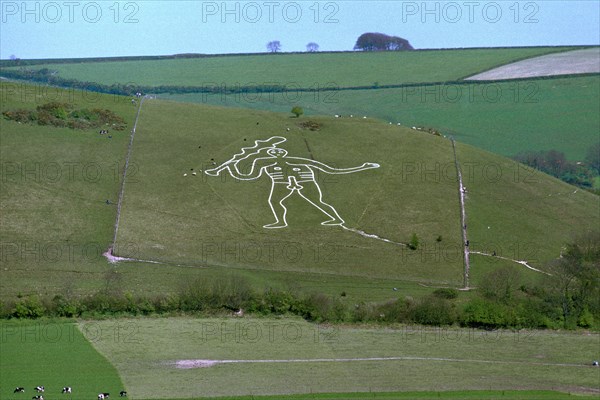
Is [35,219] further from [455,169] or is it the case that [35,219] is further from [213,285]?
[455,169]

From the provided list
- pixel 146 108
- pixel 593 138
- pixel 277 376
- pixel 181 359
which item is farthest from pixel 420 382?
pixel 593 138

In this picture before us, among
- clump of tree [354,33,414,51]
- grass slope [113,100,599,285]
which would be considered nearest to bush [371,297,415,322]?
grass slope [113,100,599,285]

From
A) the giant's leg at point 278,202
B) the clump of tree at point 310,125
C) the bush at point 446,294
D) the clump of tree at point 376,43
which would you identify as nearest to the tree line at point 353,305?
the bush at point 446,294

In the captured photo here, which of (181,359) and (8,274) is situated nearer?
(181,359)

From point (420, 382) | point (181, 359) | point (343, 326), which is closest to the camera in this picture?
point (420, 382)

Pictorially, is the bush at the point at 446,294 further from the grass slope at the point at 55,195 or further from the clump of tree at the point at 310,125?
the clump of tree at the point at 310,125

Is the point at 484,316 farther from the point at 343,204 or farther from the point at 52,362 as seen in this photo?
the point at 52,362

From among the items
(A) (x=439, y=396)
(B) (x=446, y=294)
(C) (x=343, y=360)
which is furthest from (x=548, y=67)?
(A) (x=439, y=396)
